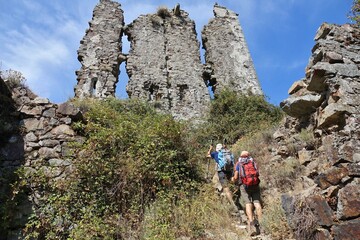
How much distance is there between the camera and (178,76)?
16203 millimetres

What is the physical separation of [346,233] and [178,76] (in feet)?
43.6

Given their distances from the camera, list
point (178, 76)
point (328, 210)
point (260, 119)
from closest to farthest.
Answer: point (328, 210) → point (260, 119) → point (178, 76)

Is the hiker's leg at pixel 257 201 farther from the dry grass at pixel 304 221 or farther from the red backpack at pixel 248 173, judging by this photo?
the dry grass at pixel 304 221

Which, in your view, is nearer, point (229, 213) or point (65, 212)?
point (65, 212)

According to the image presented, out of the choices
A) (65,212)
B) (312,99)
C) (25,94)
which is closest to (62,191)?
(65,212)

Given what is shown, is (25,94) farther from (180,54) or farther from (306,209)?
(180,54)

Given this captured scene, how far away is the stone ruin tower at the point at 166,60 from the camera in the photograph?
48.8ft

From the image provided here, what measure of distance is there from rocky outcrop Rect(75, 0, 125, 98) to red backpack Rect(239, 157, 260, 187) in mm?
9721

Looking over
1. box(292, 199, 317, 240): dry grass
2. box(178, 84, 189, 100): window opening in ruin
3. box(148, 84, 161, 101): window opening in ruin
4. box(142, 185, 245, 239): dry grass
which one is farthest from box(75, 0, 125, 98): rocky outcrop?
box(292, 199, 317, 240): dry grass

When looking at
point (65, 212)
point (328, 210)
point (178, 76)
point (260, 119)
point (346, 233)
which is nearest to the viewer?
point (346, 233)

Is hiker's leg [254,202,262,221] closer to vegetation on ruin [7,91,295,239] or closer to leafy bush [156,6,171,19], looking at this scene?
vegetation on ruin [7,91,295,239]

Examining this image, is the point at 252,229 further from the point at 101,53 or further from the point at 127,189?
the point at 101,53

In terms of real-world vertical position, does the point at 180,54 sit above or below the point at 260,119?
above

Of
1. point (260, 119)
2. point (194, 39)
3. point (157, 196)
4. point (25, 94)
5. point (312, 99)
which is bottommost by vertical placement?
point (157, 196)
